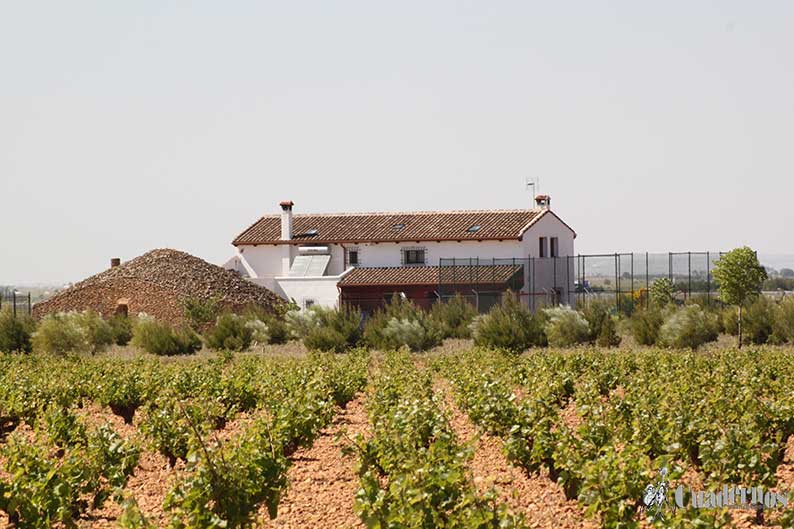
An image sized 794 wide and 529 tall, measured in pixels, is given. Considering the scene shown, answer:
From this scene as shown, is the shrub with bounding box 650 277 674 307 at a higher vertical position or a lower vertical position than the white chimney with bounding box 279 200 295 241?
lower

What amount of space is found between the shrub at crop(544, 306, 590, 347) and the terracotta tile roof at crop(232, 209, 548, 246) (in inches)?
511

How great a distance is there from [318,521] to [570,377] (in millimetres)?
8623

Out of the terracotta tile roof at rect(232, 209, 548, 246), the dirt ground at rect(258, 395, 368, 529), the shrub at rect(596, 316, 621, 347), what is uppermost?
the terracotta tile roof at rect(232, 209, 548, 246)

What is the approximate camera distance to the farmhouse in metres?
42.3

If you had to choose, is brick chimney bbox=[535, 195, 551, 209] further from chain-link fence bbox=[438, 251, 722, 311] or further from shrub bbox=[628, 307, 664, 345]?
shrub bbox=[628, 307, 664, 345]

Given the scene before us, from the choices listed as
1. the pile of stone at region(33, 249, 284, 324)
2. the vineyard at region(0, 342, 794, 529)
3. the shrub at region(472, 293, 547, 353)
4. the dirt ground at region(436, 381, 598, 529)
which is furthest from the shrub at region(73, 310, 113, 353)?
the dirt ground at region(436, 381, 598, 529)

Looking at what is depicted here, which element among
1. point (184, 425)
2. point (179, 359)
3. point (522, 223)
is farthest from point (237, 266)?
point (184, 425)

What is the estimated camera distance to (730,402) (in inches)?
512

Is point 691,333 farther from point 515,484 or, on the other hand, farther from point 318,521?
point 318,521

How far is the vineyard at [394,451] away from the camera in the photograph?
28.9ft

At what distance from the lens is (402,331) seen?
30484mm

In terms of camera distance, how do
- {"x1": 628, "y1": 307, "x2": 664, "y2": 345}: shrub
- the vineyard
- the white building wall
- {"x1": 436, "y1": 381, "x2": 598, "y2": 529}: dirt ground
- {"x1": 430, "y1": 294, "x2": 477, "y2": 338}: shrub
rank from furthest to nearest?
the white building wall
{"x1": 430, "y1": 294, "x2": 477, "y2": 338}: shrub
{"x1": 628, "y1": 307, "x2": 664, "y2": 345}: shrub
{"x1": 436, "y1": 381, "x2": 598, "y2": 529}: dirt ground
the vineyard

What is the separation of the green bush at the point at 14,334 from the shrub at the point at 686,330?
1827 centimetres

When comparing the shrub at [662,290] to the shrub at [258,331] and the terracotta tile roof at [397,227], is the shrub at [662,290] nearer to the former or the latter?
the terracotta tile roof at [397,227]
